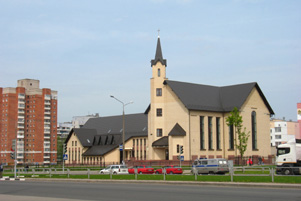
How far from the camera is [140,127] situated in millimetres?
86938

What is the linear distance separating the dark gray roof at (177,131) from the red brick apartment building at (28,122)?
7787 centimetres

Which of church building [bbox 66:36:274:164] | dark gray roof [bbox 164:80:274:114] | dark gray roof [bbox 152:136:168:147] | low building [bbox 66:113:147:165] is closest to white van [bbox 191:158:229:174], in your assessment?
church building [bbox 66:36:274:164]

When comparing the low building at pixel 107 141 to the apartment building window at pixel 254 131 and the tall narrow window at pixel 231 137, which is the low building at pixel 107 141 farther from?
the apartment building window at pixel 254 131

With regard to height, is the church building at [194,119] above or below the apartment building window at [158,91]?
below

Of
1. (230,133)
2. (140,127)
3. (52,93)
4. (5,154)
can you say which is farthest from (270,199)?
(52,93)

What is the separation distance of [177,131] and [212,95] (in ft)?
43.1

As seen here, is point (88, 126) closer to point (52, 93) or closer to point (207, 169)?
point (52, 93)

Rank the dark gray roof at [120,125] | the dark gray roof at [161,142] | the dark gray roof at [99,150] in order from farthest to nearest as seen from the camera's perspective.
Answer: the dark gray roof at [120,125], the dark gray roof at [99,150], the dark gray roof at [161,142]

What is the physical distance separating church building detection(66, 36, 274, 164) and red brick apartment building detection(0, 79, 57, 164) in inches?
2515

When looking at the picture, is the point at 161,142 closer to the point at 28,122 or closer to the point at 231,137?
the point at 231,137

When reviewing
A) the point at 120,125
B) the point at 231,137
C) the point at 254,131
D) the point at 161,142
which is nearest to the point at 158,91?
the point at 161,142

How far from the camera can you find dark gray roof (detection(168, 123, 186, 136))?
67938mm

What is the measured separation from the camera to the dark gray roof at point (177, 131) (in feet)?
223

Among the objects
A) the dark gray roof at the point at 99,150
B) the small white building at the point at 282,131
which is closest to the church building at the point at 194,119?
the dark gray roof at the point at 99,150
